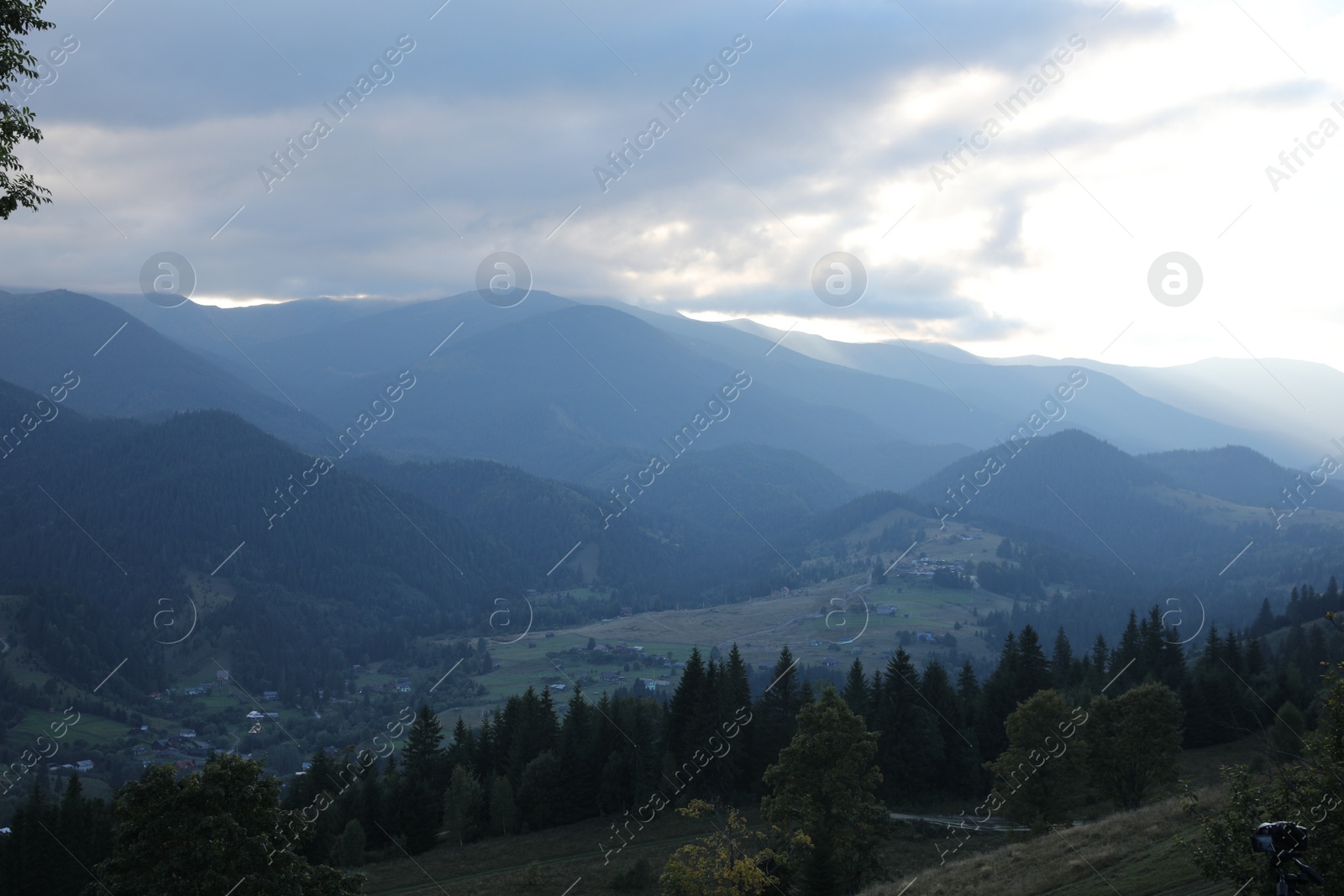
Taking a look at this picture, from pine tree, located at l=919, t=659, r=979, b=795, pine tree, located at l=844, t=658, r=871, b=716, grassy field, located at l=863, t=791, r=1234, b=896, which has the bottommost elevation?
pine tree, located at l=919, t=659, r=979, b=795

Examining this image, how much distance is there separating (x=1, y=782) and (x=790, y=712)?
149m

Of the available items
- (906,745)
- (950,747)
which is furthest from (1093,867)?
(950,747)

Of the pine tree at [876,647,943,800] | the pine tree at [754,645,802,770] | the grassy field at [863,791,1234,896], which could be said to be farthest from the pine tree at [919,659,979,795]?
the grassy field at [863,791,1234,896]

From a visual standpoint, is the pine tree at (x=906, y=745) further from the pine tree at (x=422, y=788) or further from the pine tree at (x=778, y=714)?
the pine tree at (x=422, y=788)

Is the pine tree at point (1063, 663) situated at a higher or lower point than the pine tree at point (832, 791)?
lower

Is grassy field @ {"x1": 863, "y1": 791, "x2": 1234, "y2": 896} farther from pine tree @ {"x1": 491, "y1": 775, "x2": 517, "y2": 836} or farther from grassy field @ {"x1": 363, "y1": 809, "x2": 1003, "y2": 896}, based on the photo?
pine tree @ {"x1": 491, "y1": 775, "x2": 517, "y2": 836}

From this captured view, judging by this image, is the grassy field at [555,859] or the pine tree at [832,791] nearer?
the pine tree at [832,791]

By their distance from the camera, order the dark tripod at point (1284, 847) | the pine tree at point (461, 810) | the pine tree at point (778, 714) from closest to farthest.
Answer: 1. the dark tripod at point (1284, 847)
2. the pine tree at point (461, 810)
3. the pine tree at point (778, 714)

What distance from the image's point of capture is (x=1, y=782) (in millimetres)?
140375

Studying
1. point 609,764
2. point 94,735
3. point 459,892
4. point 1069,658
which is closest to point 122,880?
point 459,892

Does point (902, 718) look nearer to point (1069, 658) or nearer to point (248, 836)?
point (1069, 658)

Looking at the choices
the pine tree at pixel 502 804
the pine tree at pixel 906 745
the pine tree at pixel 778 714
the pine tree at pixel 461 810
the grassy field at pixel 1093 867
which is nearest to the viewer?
the grassy field at pixel 1093 867

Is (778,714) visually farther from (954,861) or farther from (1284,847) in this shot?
(1284,847)

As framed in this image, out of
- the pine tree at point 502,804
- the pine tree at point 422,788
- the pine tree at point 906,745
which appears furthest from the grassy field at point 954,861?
the pine tree at point 906,745
